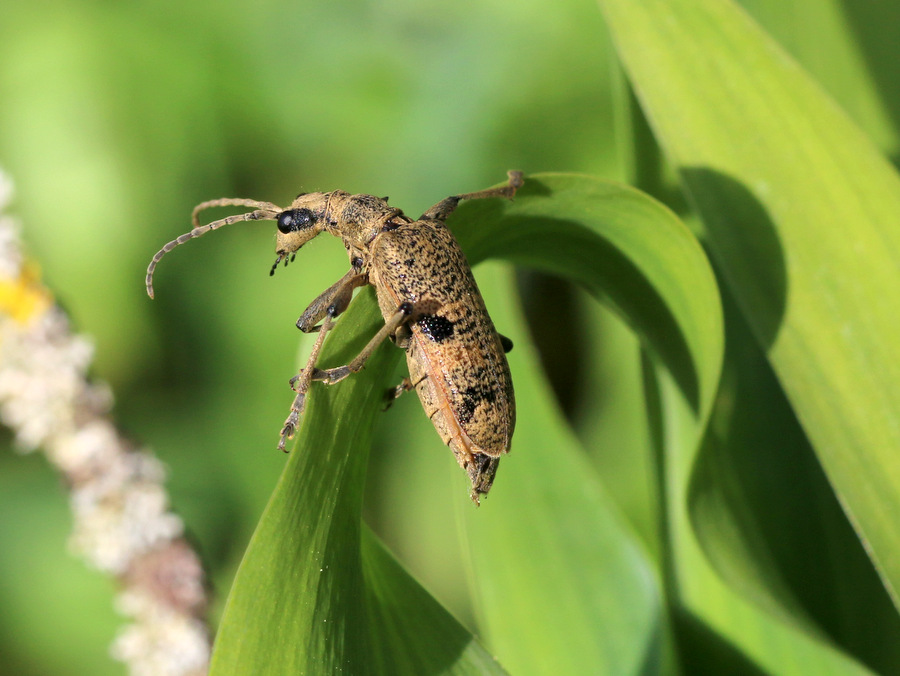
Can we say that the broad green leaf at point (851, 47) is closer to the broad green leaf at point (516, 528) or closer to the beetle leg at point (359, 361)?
the broad green leaf at point (516, 528)

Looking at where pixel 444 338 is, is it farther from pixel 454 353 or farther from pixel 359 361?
pixel 359 361

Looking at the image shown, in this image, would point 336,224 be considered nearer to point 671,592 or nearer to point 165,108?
point 671,592

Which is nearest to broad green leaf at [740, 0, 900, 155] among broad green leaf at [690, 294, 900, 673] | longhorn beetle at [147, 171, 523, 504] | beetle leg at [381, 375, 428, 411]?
broad green leaf at [690, 294, 900, 673]

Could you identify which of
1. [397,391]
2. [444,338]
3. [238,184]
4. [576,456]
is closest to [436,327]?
[444,338]

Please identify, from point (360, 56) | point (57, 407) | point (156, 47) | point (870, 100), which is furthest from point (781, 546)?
point (156, 47)

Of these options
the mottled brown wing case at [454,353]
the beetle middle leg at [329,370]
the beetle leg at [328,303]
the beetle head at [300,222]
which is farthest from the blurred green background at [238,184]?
the beetle middle leg at [329,370]
